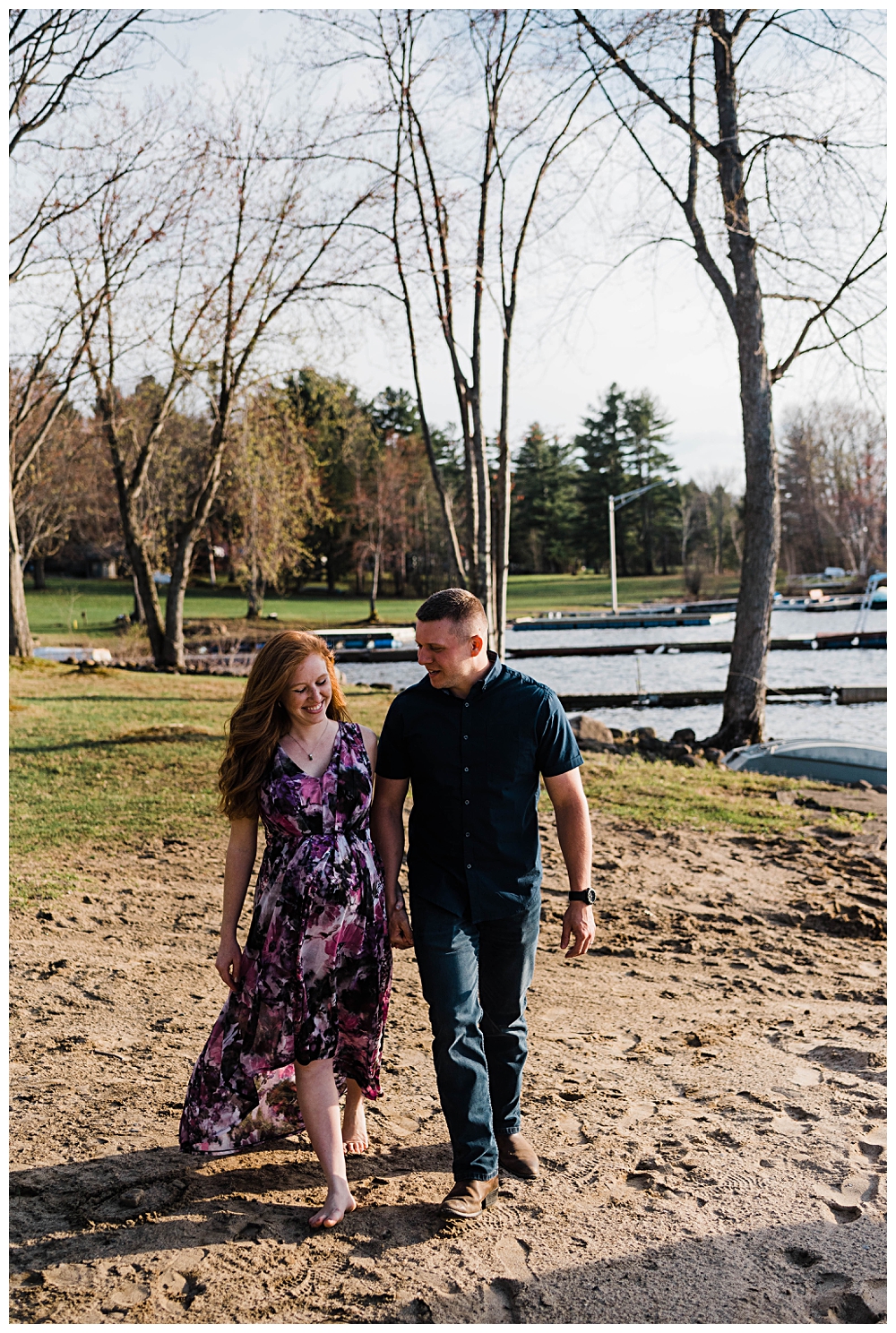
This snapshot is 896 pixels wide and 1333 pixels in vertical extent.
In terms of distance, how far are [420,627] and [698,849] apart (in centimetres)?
593

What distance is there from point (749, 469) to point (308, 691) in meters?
12.4

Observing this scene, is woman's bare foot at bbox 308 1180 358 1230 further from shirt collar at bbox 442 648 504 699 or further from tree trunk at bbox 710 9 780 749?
tree trunk at bbox 710 9 780 749

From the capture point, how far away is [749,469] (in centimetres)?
1470

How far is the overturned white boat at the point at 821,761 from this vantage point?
43.0ft

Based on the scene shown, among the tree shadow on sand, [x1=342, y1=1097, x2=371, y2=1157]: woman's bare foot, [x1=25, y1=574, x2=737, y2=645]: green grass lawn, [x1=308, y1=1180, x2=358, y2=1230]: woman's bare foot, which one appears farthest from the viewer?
[x1=25, y1=574, x2=737, y2=645]: green grass lawn

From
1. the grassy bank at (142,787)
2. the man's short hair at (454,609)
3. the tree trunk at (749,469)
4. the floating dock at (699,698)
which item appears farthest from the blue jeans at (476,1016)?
the floating dock at (699,698)

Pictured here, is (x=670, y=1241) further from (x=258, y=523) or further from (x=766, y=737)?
(x=258, y=523)

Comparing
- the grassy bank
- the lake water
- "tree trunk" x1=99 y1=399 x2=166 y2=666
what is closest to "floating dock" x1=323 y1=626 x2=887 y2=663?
the lake water

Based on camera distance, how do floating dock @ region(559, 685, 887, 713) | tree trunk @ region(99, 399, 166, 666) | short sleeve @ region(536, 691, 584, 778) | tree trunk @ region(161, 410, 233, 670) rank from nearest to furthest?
short sleeve @ region(536, 691, 584, 778), floating dock @ region(559, 685, 887, 713), tree trunk @ region(161, 410, 233, 670), tree trunk @ region(99, 399, 166, 666)

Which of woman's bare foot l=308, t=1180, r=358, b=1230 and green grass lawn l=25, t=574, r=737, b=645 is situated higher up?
green grass lawn l=25, t=574, r=737, b=645

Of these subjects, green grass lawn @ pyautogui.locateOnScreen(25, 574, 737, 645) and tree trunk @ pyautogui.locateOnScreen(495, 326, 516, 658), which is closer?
tree trunk @ pyautogui.locateOnScreen(495, 326, 516, 658)

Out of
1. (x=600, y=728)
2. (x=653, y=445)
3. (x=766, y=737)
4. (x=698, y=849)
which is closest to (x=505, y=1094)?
(x=698, y=849)

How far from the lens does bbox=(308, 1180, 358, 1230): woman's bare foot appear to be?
3.29 m

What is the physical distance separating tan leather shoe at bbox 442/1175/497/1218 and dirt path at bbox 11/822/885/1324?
1.9 inches
